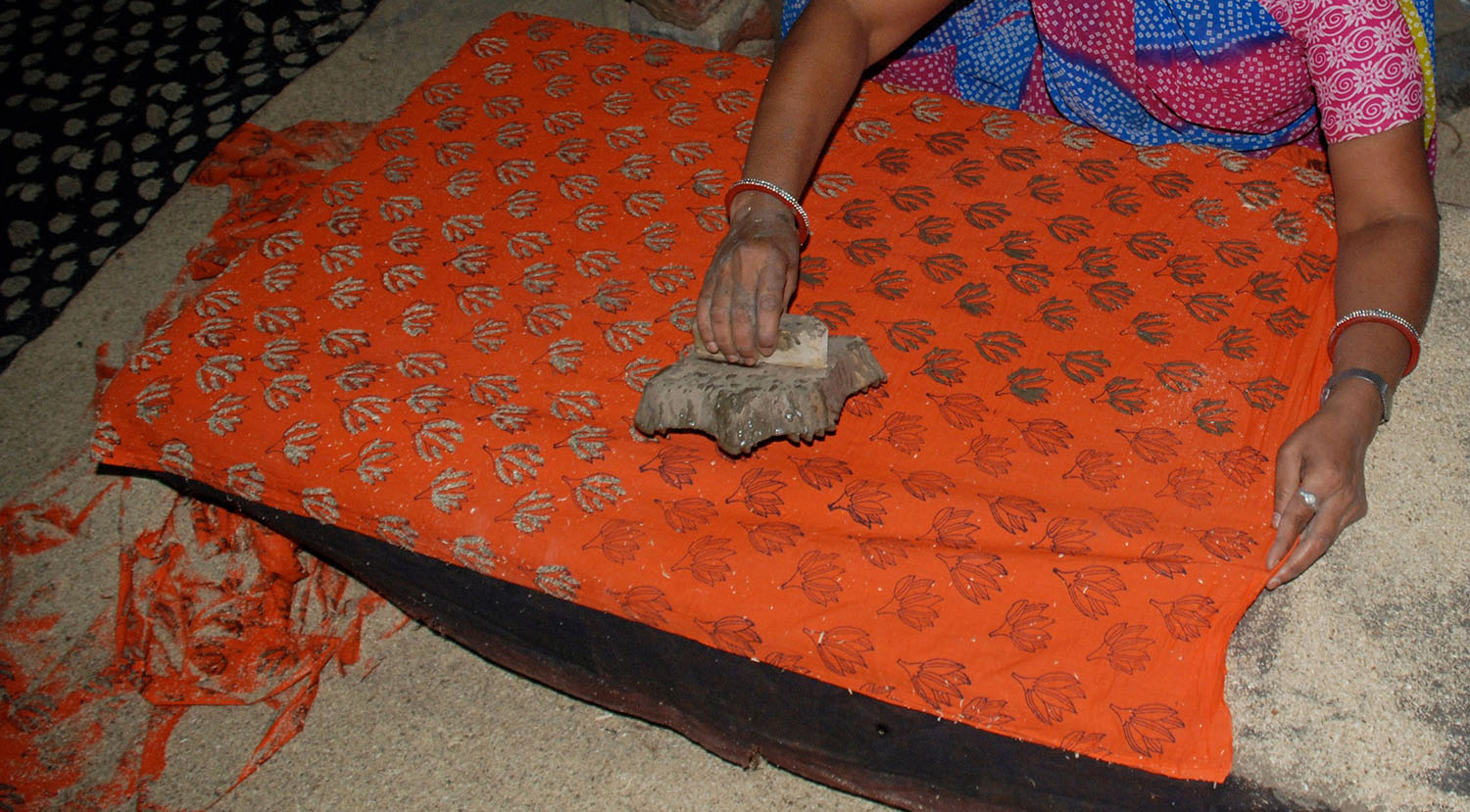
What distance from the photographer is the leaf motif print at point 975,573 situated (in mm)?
1196

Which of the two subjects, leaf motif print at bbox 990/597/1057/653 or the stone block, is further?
the stone block

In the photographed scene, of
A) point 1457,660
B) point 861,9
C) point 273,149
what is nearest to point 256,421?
point 861,9

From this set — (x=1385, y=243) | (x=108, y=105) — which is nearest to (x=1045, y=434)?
(x=1385, y=243)

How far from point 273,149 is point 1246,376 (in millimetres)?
2097

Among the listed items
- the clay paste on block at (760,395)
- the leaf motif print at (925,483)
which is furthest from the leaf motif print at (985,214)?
the leaf motif print at (925,483)

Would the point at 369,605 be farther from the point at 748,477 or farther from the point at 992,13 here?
the point at 992,13

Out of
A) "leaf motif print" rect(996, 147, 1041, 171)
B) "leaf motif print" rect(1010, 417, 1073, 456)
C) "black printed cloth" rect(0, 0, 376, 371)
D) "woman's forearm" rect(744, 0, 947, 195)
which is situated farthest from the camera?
"black printed cloth" rect(0, 0, 376, 371)

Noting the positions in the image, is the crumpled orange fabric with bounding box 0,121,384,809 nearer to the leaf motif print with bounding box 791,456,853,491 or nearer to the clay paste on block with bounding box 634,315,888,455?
the clay paste on block with bounding box 634,315,888,455

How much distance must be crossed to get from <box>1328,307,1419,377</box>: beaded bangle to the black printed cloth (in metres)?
2.39

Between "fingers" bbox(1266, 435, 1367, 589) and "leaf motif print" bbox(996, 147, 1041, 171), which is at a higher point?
"leaf motif print" bbox(996, 147, 1041, 171)

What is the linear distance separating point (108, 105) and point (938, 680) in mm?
2635

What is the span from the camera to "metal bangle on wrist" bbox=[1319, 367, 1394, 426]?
1.29 m

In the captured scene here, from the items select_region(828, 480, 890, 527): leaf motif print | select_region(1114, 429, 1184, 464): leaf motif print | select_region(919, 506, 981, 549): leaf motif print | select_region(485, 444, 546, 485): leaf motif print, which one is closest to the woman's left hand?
select_region(1114, 429, 1184, 464): leaf motif print

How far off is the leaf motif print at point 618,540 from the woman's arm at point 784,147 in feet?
0.81
